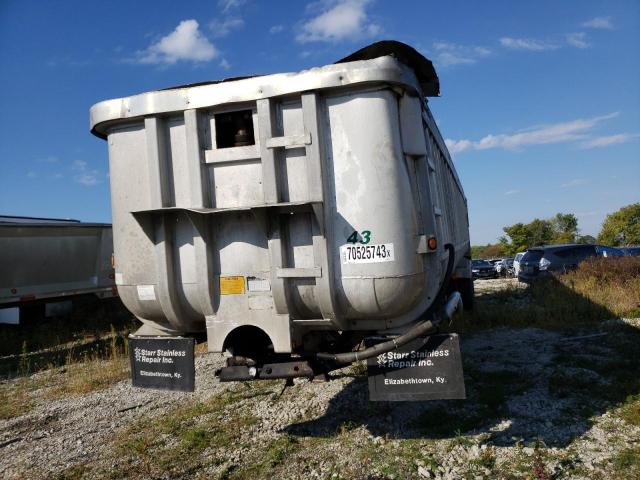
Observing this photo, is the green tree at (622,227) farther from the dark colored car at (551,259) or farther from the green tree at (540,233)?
the dark colored car at (551,259)

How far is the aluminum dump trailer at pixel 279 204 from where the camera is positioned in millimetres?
3166

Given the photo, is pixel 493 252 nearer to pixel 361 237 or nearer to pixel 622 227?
pixel 622 227

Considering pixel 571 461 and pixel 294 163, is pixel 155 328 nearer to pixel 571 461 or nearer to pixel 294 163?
pixel 294 163

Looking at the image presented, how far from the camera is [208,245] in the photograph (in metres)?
3.48

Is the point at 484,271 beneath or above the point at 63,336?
above

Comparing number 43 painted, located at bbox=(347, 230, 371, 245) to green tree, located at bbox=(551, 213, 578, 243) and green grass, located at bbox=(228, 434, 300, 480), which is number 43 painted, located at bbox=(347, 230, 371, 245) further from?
green tree, located at bbox=(551, 213, 578, 243)

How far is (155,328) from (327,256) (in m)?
1.76

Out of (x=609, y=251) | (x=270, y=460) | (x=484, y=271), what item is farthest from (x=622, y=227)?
(x=270, y=460)

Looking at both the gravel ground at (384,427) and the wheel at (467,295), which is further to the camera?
the wheel at (467,295)

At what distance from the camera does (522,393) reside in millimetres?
4523

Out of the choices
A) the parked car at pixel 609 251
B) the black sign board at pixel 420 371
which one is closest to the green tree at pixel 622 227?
the parked car at pixel 609 251

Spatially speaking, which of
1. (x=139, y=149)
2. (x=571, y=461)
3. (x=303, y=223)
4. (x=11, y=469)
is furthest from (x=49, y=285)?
(x=571, y=461)

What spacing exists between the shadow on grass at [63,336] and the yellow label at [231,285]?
17.2 feet

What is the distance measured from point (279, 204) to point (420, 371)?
5.07 feet
